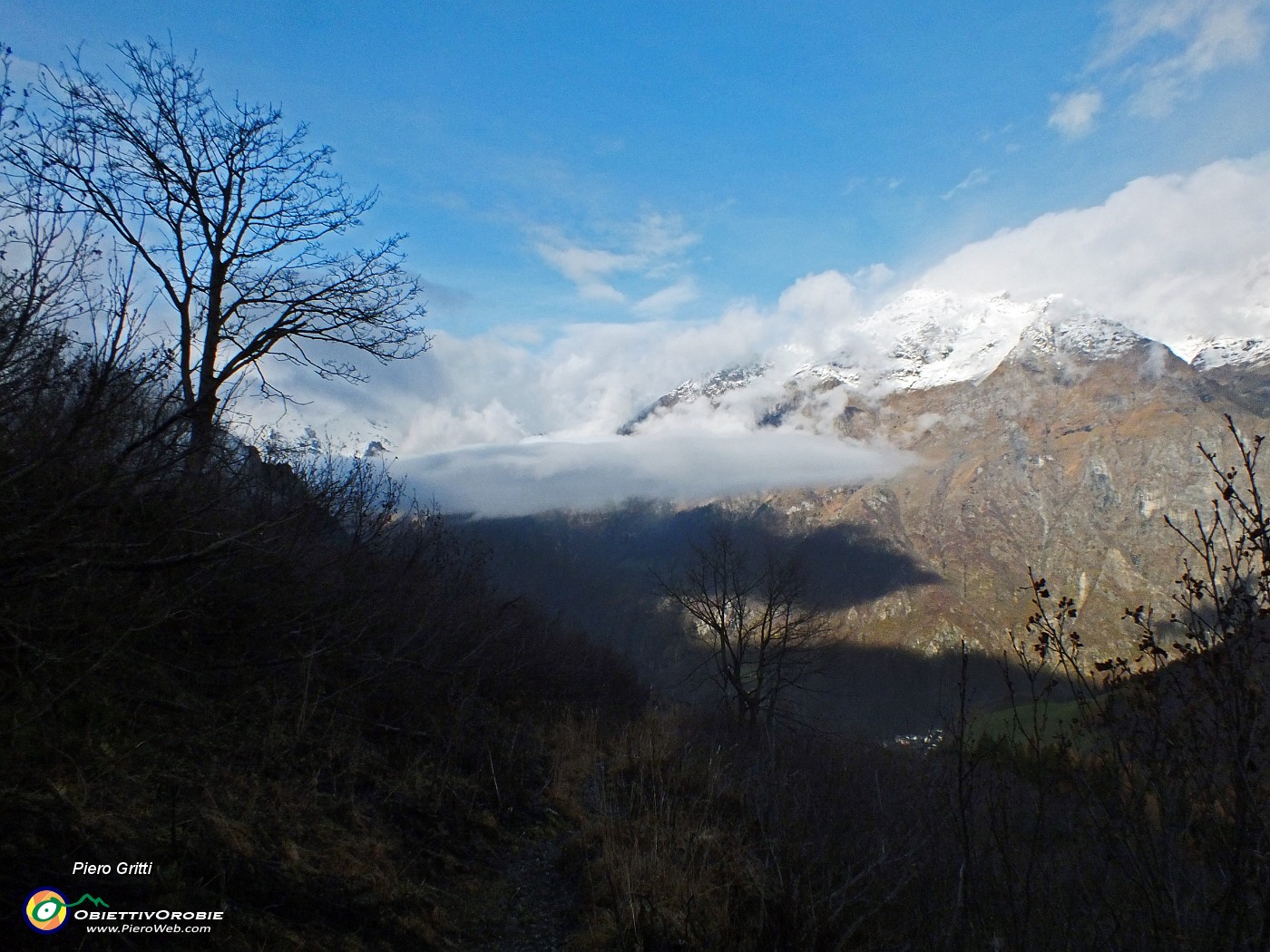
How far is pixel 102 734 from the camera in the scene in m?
5.94

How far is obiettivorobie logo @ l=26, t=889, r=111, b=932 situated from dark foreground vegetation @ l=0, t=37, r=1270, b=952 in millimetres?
84

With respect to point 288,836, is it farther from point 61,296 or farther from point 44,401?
point 61,296

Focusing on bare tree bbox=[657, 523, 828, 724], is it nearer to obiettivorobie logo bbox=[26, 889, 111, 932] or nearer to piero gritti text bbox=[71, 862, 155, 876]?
piero gritti text bbox=[71, 862, 155, 876]

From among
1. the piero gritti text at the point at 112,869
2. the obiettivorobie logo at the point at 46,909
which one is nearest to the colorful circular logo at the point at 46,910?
the obiettivorobie logo at the point at 46,909

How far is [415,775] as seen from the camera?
8789mm

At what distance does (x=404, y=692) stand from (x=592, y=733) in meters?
4.93

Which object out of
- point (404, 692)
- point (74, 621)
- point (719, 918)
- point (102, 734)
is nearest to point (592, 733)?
point (404, 692)

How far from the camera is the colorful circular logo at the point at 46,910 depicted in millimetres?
4012

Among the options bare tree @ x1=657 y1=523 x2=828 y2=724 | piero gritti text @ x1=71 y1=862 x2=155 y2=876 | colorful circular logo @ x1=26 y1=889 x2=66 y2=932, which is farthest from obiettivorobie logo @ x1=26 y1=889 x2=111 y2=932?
bare tree @ x1=657 y1=523 x2=828 y2=724

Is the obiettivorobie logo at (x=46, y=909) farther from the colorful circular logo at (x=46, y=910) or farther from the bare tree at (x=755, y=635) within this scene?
the bare tree at (x=755, y=635)

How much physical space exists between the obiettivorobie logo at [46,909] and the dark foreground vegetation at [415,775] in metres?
0.08

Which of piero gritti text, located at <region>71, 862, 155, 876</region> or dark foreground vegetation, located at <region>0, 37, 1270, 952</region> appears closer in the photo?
dark foreground vegetation, located at <region>0, 37, 1270, 952</region>

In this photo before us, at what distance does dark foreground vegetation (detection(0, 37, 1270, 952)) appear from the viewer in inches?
152

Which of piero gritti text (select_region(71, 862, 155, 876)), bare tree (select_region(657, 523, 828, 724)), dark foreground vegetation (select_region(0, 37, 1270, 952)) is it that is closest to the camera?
dark foreground vegetation (select_region(0, 37, 1270, 952))
